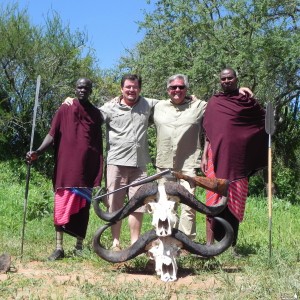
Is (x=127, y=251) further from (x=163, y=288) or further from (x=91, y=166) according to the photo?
(x=91, y=166)

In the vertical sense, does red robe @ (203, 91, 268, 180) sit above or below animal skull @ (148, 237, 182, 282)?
above

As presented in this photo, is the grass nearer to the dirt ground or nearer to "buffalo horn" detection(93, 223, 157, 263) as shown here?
the dirt ground

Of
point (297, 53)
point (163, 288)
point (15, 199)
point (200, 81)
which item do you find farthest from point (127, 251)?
point (200, 81)

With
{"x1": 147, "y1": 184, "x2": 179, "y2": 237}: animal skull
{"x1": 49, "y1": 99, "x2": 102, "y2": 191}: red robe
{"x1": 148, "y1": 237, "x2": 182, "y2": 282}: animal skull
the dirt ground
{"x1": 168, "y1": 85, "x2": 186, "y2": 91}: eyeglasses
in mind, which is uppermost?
{"x1": 168, "y1": 85, "x2": 186, "y2": 91}: eyeglasses

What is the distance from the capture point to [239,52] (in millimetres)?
17031

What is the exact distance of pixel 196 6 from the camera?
746 inches

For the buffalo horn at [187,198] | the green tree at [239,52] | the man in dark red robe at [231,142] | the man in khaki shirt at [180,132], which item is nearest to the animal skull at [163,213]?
the buffalo horn at [187,198]

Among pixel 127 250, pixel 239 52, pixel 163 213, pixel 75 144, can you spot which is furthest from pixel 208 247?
pixel 239 52

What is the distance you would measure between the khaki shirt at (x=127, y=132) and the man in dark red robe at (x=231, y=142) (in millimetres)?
A: 698

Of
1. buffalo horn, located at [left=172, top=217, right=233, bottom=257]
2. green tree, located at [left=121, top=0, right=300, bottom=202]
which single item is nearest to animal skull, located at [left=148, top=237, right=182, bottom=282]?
buffalo horn, located at [left=172, top=217, right=233, bottom=257]

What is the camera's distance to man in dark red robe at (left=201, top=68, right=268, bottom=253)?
620cm

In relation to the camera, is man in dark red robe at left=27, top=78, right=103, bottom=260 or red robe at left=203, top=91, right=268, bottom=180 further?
man in dark red robe at left=27, top=78, right=103, bottom=260

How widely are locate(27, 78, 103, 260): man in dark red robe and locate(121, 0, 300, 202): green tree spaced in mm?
11085

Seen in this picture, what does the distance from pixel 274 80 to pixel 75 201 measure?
12.6m
